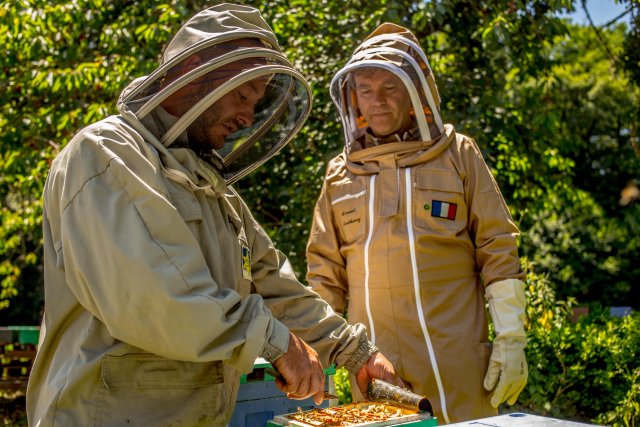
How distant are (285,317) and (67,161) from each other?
3.00 feet

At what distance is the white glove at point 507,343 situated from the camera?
2.80m

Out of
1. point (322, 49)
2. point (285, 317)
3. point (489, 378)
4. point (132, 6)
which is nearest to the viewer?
point (285, 317)

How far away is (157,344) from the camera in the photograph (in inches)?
65.7

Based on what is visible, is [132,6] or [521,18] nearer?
[521,18]

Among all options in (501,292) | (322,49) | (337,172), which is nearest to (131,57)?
(322,49)

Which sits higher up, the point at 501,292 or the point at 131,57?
the point at 131,57

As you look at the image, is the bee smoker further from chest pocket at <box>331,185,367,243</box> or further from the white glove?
chest pocket at <box>331,185,367,243</box>

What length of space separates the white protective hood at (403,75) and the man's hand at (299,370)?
55.0 inches

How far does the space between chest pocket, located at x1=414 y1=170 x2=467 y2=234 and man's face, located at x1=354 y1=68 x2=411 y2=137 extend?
310 millimetres

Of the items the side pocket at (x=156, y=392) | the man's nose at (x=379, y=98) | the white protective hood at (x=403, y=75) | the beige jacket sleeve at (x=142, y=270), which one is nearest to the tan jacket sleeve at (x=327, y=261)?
the white protective hood at (x=403, y=75)

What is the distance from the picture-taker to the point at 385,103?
3.15 metres

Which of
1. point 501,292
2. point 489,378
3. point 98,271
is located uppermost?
point 98,271

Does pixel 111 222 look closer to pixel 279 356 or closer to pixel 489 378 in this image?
pixel 279 356

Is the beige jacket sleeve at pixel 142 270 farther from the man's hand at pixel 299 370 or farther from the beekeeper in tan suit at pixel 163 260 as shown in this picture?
the man's hand at pixel 299 370
